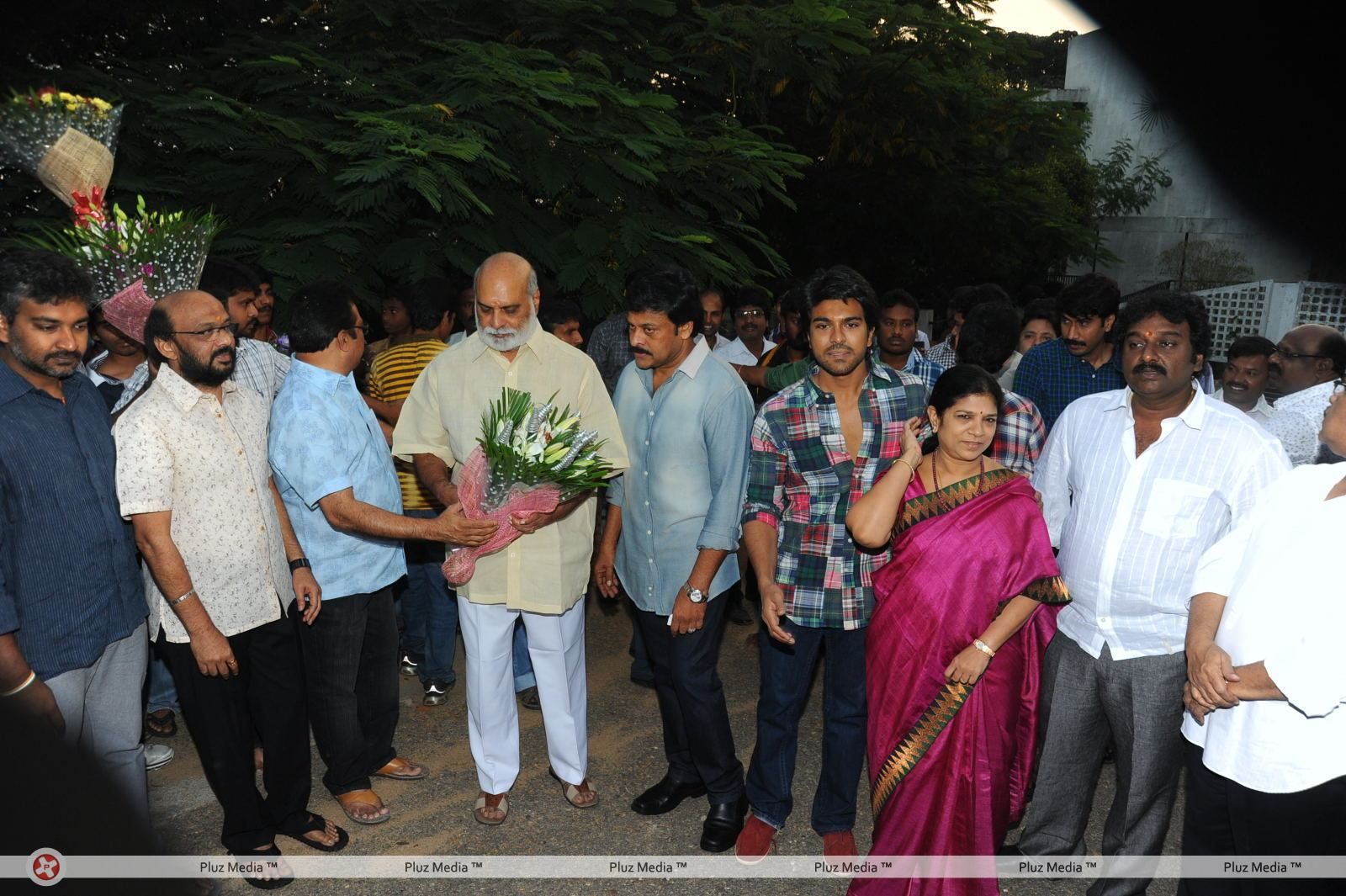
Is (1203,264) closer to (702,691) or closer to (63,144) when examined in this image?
(702,691)

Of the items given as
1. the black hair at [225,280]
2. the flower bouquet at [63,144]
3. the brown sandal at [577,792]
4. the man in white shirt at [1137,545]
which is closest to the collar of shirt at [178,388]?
the flower bouquet at [63,144]

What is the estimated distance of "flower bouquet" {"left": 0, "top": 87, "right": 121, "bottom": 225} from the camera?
339 cm

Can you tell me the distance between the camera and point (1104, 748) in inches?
146

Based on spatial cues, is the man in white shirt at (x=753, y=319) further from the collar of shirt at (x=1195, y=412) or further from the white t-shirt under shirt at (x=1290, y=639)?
the white t-shirt under shirt at (x=1290, y=639)

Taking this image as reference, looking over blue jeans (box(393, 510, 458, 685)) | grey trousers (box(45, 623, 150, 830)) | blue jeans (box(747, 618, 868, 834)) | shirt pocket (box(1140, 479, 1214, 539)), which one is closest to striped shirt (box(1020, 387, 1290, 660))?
shirt pocket (box(1140, 479, 1214, 539))

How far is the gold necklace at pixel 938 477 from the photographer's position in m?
3.31

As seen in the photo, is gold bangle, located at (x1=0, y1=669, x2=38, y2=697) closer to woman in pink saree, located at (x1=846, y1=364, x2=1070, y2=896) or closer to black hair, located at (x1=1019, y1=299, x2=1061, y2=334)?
woman in pink saree, located at (x1=846, y1=364, x2=1070, y2=896)

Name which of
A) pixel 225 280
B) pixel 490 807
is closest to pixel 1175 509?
pixel 490 807

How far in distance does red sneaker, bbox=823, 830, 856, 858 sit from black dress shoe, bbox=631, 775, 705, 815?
2.26 ft

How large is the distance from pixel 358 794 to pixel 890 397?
2827 mm

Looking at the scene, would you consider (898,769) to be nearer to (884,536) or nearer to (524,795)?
(884,536)

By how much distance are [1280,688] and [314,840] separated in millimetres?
3477

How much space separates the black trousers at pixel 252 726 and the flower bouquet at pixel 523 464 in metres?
→ 0.87

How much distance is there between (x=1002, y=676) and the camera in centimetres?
337
